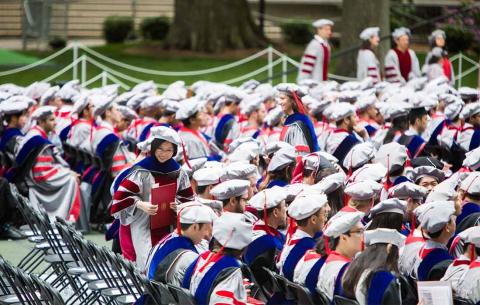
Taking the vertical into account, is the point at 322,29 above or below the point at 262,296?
above

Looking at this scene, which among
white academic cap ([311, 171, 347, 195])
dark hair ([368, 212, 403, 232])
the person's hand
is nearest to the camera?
dark hair ([368, 212, 403, 232])

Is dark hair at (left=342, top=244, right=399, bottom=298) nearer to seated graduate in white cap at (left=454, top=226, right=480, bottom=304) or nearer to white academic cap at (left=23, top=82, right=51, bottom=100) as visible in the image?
seated graduate in white cap at (left=454, top=226, right=480, bottom=304)

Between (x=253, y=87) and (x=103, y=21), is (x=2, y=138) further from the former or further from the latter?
(x=103, y=21)

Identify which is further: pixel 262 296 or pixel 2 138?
pixel 2 138

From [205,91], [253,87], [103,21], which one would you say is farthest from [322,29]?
[103,21]

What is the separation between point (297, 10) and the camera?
3750cm

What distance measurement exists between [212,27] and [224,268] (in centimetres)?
2384

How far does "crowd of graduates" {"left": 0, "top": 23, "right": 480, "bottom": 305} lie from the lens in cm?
704

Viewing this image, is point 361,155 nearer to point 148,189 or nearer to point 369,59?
point 148,189

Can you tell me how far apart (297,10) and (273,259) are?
29.9 metres

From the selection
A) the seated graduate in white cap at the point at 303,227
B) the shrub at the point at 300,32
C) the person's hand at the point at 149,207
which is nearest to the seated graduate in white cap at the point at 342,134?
the person's hand at the point at 149,207

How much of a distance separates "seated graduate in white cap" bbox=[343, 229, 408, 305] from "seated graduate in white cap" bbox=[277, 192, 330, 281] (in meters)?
0.80

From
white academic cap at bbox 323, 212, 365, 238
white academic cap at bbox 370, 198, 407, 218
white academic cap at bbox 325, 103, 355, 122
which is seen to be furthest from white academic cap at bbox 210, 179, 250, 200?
white academic cap at bbox 325, 103, 355, 122

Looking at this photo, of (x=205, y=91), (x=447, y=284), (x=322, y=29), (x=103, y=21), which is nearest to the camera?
(x=447, y=284)
